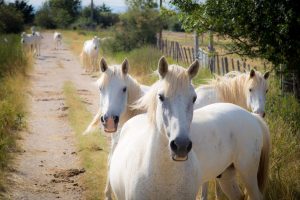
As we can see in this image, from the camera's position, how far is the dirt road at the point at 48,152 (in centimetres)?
605

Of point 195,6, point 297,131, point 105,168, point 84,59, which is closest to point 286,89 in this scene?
point 297,131

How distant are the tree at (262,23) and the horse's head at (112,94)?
1671 millimetres

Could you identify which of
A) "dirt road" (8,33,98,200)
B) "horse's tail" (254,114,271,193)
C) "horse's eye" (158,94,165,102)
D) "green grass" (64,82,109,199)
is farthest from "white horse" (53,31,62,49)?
"horse's eye" (158,94,165,102)

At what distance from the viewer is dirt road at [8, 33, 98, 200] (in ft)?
19.9

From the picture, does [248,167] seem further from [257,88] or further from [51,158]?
[51,158]

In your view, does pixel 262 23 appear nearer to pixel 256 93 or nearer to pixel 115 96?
pixel 256 93

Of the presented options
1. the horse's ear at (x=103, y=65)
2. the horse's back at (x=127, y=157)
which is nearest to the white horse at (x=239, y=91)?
the horse's ear at (x=103, y=65)

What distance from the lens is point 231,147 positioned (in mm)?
4367

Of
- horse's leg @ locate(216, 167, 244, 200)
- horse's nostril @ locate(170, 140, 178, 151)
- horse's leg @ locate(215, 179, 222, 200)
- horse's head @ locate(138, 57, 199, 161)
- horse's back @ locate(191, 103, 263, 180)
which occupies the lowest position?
horse's leg @ locate(215, 179, 222, 200)

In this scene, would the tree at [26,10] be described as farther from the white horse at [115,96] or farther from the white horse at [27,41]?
the white horse at [115,96]

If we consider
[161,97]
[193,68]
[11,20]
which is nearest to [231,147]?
[193,68]

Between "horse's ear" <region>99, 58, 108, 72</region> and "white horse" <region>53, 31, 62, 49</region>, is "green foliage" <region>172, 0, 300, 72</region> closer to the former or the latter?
"horse's ear" <region>99, 58, 108, 72</region>

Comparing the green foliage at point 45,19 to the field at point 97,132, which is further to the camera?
the green foliage at point 45,19

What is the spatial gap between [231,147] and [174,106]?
1508 millimetres
